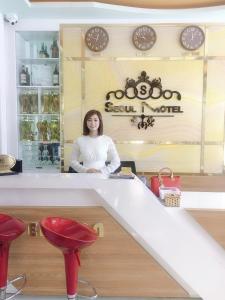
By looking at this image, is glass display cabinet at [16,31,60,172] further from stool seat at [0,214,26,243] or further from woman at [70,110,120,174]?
stool seat at [0,214,26,243]

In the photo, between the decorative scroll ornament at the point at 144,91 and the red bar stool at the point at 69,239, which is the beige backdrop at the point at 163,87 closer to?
the decorative scroll ornament at the point at 144,91

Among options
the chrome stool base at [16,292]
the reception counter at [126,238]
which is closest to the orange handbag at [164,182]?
the reception counter at [126,238]

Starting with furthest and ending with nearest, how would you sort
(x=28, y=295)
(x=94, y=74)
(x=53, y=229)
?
(x=94, y=74), (x=28, y=295), (x=53, y=229)

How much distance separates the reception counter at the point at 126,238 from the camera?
212 centimetres

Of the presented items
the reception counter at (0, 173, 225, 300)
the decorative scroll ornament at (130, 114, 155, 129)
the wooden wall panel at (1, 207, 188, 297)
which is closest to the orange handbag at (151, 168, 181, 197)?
the reception counter at (0, 173, 225, 300)

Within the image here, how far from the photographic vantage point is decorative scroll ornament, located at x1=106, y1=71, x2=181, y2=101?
4.43m

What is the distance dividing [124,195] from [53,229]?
51 centimetres

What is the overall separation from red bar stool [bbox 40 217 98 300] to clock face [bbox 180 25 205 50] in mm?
3186

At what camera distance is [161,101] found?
4.46 metres

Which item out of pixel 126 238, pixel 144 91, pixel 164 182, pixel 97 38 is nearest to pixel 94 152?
pixel 164 182

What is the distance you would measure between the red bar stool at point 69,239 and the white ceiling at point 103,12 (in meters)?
2.93

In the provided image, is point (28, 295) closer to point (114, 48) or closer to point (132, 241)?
point (132, 241)

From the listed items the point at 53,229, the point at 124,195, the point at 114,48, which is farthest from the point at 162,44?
the point at 53,229

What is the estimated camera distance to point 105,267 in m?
2.27
